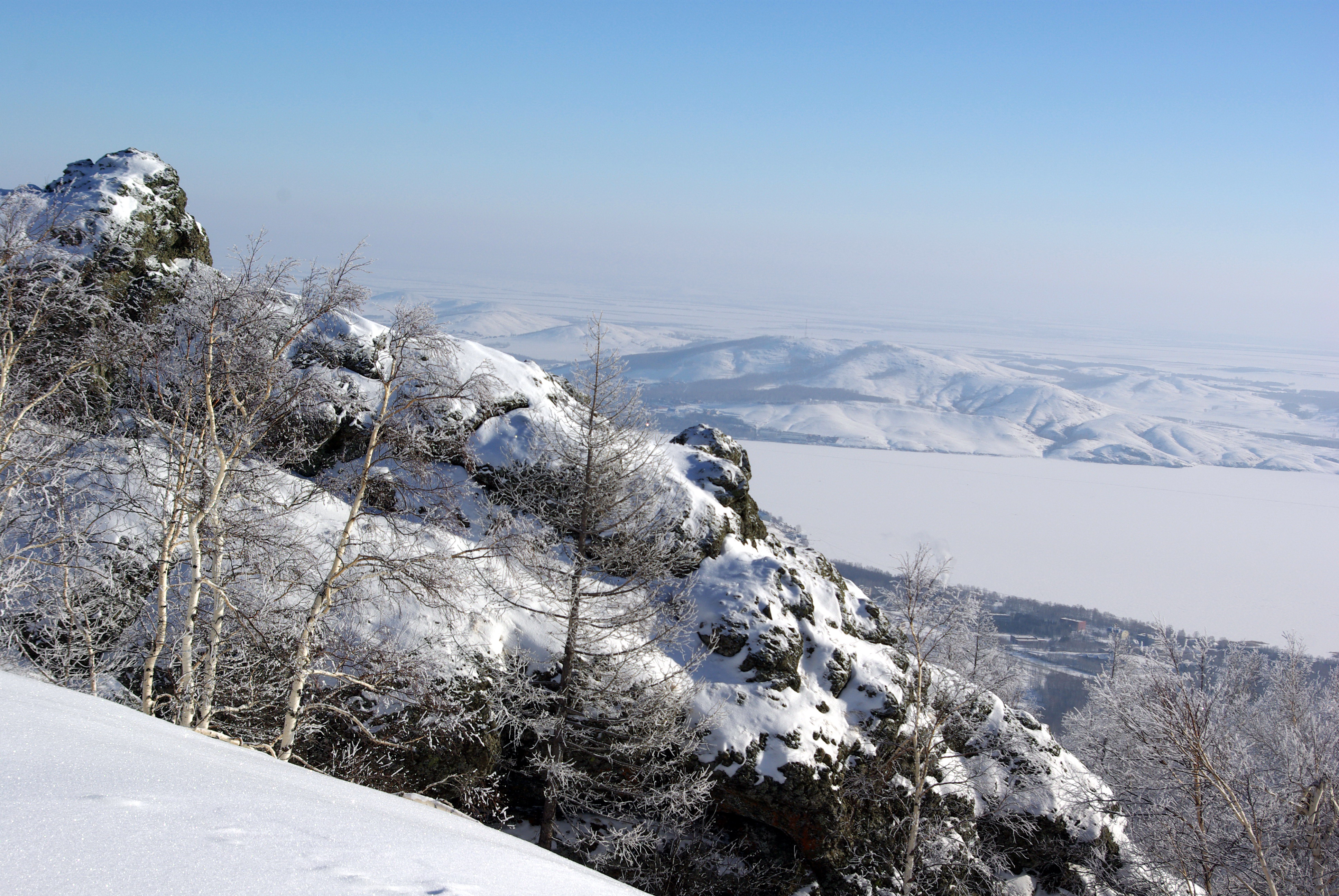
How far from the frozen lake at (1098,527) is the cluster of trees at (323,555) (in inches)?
3177

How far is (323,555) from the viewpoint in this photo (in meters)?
13.8

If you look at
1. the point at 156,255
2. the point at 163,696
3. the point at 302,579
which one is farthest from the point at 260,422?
the point at 156,255

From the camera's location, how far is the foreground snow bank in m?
2.95

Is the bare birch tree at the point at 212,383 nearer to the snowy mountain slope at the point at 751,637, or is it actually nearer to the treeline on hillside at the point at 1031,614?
the snowy mountain slope at the point at 751,637

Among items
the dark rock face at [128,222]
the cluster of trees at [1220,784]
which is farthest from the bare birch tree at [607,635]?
the dark rock face at [128,222]

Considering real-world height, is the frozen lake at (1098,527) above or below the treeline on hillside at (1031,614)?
above

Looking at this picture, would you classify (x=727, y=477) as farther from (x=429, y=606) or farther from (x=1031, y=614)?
(x=1031, y=614)

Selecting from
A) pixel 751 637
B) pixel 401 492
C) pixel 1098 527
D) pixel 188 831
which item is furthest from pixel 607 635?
pixel 1098 527

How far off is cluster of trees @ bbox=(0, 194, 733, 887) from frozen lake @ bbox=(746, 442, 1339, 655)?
8069cm

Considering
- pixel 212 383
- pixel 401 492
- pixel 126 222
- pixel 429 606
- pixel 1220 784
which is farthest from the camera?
pixel 126 222

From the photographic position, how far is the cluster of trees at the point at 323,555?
10.4 metres

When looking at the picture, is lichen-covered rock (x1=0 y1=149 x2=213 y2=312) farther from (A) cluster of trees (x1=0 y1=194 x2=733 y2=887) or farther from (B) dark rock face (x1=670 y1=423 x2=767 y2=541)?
(B) dark rock face (x1=670 y1=423 x2=767 y2=541)

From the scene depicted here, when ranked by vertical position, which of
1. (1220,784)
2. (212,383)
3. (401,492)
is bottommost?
(1220,784)

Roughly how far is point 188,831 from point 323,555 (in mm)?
11332
